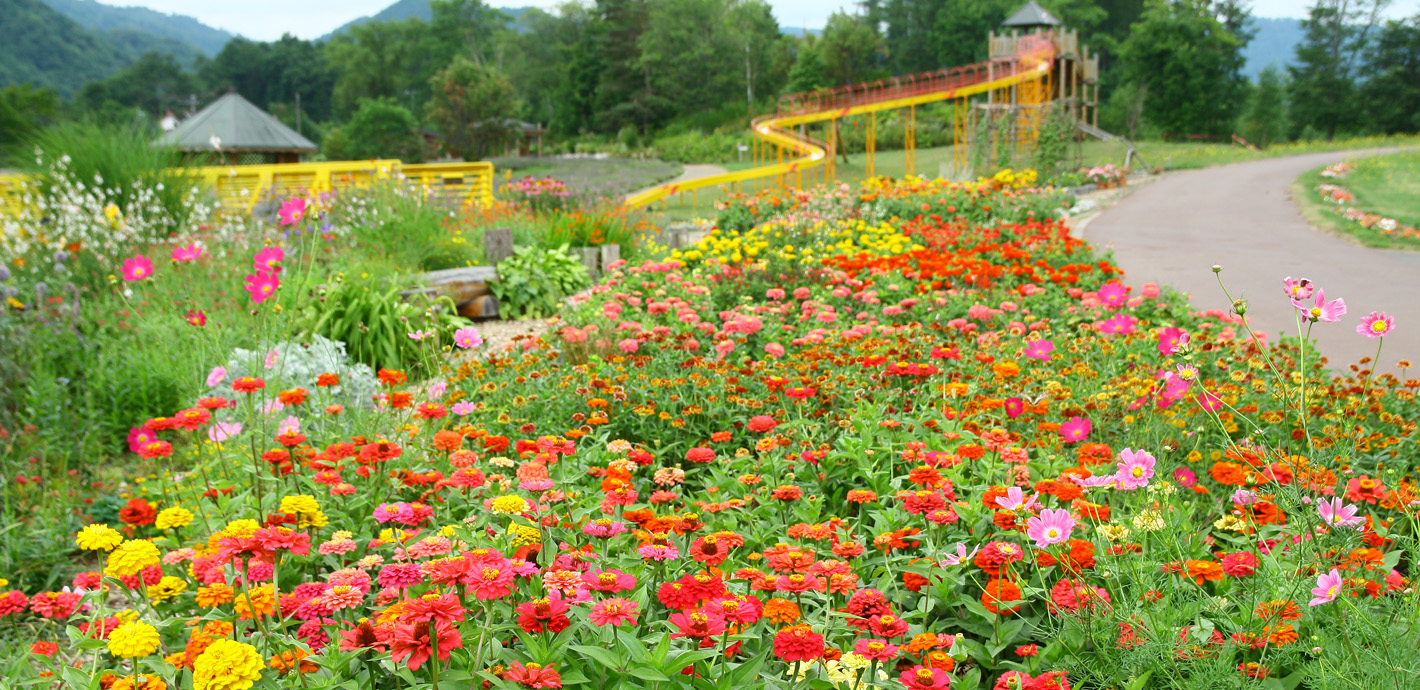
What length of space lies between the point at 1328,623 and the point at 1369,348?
401 centimetres

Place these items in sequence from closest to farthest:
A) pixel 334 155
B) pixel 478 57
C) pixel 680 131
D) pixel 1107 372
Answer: pixel 1107 372 → pixel 680 131 → pixel 334 155 → pixel 478 57

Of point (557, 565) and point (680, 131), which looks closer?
point (557, 565)

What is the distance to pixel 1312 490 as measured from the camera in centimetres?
172

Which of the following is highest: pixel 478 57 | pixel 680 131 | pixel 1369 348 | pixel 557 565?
pixel 478 57

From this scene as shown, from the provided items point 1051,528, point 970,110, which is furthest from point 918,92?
point 1051,528

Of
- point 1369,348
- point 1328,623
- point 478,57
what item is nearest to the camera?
point 1328,623

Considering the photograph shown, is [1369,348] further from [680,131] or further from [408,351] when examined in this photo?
[680,131]

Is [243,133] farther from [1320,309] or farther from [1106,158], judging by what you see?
[1320,309]

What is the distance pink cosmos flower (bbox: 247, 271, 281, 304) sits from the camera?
107 inches

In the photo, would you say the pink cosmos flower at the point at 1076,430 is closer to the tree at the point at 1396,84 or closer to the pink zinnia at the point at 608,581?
the pink zinnia at the point at 608,581

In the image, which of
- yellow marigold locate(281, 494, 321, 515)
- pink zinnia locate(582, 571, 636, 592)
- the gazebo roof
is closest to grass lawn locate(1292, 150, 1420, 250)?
pink zinnia locate(582, 571, 636, 592)

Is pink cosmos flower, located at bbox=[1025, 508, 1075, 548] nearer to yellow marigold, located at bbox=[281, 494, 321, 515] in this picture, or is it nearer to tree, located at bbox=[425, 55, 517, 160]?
yellow marigold, located at bbox=[281, 494, 321, 515]

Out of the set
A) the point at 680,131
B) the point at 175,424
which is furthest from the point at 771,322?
the point at 680,131

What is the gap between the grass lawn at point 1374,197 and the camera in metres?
8.82
